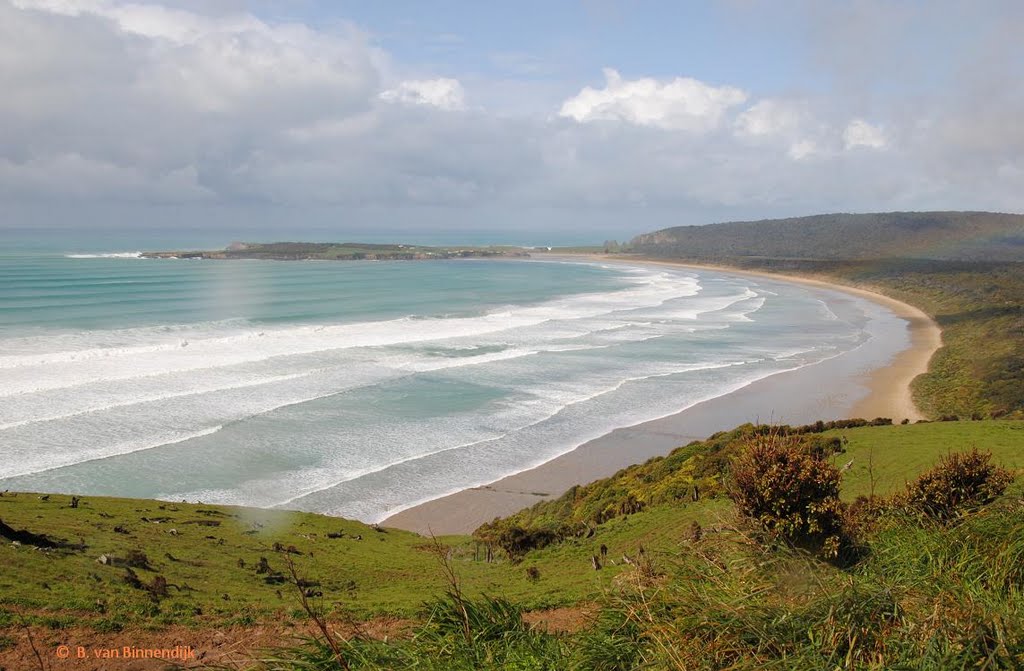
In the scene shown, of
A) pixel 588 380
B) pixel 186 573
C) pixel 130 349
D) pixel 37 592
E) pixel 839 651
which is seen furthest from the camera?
pixel 130 349

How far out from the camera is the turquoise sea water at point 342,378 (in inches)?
912

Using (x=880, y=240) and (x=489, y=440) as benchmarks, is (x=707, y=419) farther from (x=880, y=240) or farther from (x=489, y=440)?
(x=880, y=240)

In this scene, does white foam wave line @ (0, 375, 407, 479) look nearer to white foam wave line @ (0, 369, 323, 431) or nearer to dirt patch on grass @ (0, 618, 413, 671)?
white foam wave line @ (0, 369, 323, 431)

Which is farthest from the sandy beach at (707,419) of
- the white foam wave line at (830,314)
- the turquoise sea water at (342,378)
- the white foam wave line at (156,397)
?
the white foam wave line at (156,397)

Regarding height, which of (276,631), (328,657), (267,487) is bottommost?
(267,487)

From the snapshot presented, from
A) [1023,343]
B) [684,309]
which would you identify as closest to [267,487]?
[1023,343]

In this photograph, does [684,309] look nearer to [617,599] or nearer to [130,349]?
[130,349]

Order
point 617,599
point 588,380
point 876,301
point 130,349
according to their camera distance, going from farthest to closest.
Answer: point 876,301 < point 130,349 < point 588,380 < point 617,599

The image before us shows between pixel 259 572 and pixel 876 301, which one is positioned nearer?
pixel 259 572

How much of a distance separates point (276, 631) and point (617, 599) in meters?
7.06

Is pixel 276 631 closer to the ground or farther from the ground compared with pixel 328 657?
closer to the ground

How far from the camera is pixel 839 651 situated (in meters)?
4.47

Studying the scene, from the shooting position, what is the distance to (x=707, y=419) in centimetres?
3027

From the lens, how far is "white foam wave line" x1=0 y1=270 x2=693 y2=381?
1517 inches
